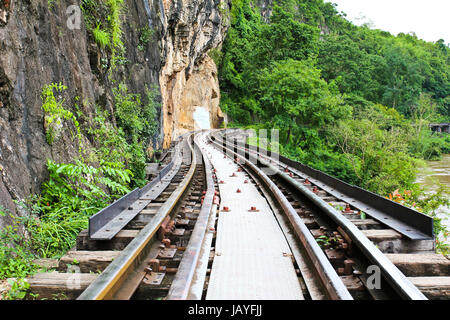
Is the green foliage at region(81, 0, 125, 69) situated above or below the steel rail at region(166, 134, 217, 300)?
above

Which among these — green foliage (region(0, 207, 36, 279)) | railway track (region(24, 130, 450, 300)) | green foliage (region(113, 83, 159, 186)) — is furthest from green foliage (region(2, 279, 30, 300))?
green foliage (region(113, 83, 159, 186))

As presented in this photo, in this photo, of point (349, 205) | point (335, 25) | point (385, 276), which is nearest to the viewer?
point (385, 276)

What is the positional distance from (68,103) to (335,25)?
295 feet

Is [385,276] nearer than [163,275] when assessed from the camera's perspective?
Yes

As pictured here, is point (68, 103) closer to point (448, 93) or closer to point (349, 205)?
point (349, 205)

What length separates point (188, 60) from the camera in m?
24.7

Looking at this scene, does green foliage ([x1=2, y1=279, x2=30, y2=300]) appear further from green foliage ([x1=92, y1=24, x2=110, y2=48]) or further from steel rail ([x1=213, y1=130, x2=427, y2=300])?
green foliage ([x1=92, y1=24, x2=110, y2=48])

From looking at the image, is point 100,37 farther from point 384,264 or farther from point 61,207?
point 384,264

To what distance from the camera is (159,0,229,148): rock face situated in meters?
19.1

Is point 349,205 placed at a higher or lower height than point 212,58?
lower

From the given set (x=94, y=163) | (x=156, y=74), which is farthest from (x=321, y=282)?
(x=156, y=74)

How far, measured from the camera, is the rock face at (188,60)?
62.6 feet
